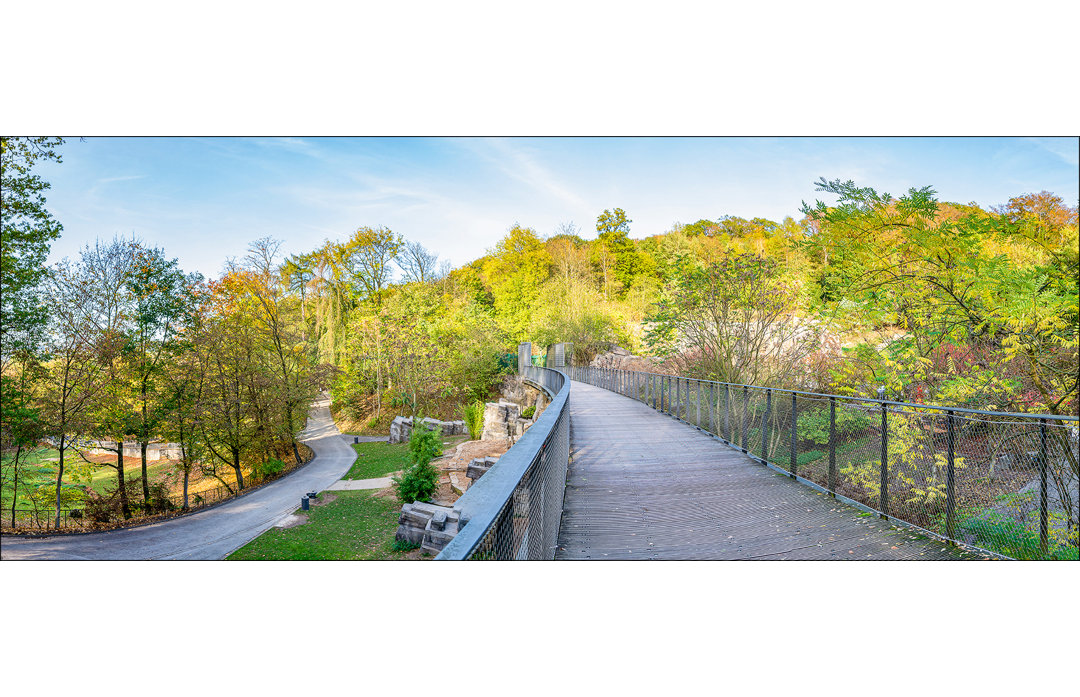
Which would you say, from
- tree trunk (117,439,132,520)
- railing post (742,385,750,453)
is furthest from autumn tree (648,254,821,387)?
tree trunk (117,439,132,520)

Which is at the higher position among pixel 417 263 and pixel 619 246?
pixel 619 246

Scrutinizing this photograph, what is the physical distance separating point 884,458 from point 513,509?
11.5 ft

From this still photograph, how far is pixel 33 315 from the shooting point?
14.3ft

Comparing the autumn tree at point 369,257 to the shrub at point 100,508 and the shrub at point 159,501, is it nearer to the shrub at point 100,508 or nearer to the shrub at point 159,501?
the shrub at point 159,501

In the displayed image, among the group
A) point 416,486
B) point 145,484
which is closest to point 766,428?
point 416,486

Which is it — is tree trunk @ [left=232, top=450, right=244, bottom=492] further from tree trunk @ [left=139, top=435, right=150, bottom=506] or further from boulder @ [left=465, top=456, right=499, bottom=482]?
boulder @ [left=465, top=456, right=499, bottom=482]

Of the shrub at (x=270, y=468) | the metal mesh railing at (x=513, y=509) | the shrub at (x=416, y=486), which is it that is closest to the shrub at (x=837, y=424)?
the metal mesh railing at (x=513, y=509)

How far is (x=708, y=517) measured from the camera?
400 cm

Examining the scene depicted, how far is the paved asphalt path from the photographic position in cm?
499

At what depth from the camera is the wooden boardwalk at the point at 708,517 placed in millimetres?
3324

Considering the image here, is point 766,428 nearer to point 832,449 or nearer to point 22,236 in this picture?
point 832,449

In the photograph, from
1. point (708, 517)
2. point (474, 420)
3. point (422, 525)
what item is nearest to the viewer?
point (708, 517)

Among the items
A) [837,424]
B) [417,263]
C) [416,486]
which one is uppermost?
[417,263]

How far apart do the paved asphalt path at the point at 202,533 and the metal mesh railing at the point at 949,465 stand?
7.46m
